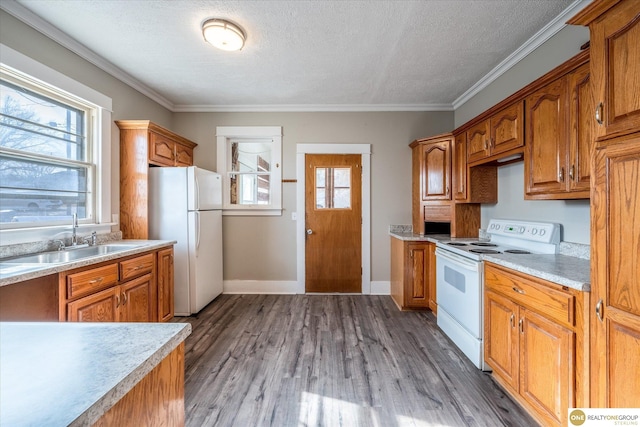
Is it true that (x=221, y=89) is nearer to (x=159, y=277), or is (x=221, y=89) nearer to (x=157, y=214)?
(x=157, y=214)

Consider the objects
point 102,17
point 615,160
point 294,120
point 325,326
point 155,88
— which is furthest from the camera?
point 294,120

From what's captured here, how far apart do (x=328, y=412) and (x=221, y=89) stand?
332 centimetres

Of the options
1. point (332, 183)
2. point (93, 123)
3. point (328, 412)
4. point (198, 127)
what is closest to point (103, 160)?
point (93, 123)

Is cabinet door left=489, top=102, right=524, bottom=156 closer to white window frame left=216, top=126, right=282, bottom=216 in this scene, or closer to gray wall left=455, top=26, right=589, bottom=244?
gray wall left=455, top=26, right=589, bottom=244

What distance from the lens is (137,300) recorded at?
232 centimetres

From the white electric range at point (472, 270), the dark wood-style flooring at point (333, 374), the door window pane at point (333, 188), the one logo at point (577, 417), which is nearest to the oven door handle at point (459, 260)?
the white electric range at point (472, 270)

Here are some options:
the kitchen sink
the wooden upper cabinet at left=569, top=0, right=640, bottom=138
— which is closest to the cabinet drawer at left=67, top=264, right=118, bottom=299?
Answer: the kitchen sink

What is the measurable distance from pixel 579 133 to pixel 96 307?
330cm

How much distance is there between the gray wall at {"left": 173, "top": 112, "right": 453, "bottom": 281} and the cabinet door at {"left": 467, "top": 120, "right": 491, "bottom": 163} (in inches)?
41.6

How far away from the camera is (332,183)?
3.79 metres

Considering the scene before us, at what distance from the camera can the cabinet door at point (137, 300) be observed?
2.16m

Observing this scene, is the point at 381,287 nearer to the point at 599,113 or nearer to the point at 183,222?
the point at 183,222

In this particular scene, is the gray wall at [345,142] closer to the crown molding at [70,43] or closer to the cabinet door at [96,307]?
the crown molding at [70,43]

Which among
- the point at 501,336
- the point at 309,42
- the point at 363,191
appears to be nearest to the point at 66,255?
the point at 309,42
